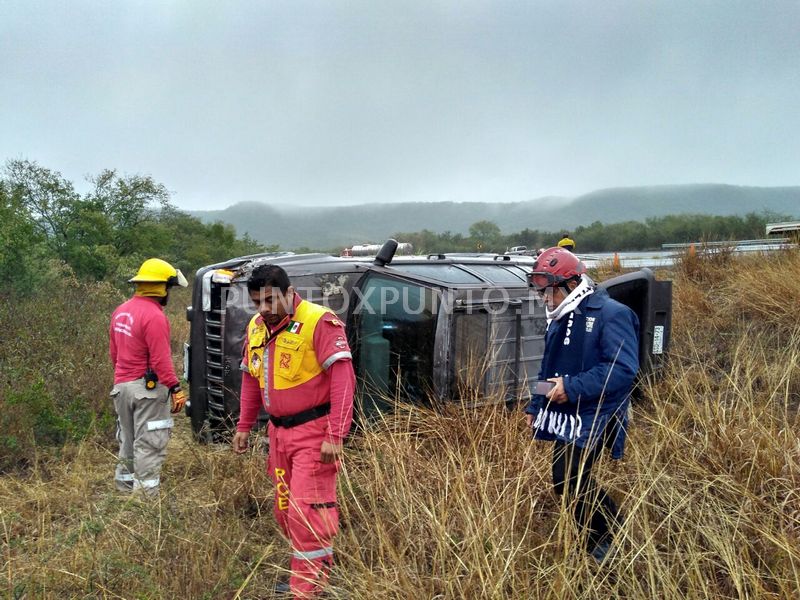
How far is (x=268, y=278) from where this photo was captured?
3072 mm

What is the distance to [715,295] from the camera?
25.3ft

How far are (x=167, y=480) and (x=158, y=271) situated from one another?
1580 millimetres

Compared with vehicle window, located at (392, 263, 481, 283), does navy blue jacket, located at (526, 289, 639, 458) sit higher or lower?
lower

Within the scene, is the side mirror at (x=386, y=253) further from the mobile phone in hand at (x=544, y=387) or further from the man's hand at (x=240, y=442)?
the mobile phone in hand at (x=544, y=387)

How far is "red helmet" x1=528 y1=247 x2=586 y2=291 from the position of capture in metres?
3.03

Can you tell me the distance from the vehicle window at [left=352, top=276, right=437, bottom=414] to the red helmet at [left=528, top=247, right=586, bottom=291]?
1340 millimetres

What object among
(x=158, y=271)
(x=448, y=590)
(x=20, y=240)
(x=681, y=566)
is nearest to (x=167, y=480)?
(x=158, y=271)

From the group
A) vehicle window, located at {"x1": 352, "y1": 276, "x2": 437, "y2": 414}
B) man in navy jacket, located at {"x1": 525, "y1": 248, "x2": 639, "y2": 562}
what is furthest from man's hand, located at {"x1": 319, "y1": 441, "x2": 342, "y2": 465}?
vehicle window, located at {"x1": 352, "y1": 276, "x2": 437, "y2": 414}

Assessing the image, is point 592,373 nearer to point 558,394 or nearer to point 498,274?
point 558,394

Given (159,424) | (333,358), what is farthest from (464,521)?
(159,424)

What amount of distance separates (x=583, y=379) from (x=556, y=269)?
0.56 metres

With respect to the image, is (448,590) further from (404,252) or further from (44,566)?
(404,252)

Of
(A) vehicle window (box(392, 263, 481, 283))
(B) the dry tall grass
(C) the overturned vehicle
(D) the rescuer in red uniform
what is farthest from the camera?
(A) vehicle window (box(392, 263, 481, 283))

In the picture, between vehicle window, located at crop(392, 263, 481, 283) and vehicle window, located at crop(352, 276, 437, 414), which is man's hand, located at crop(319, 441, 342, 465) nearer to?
vehicle window, located at crop(352, 276, 437, 414)
